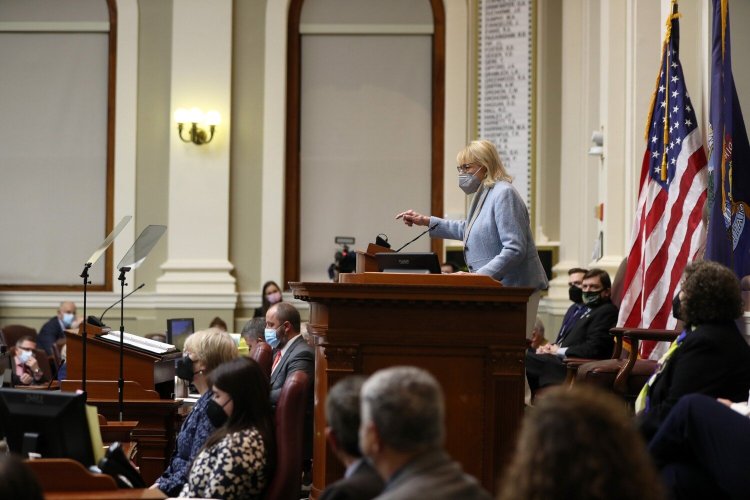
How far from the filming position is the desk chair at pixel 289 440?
13.1 feet

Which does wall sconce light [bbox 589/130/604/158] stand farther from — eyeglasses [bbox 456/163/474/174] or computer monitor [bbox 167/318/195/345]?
eyeglasses [bbox 456/163/474/174]

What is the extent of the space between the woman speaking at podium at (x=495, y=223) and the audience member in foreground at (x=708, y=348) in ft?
2.45

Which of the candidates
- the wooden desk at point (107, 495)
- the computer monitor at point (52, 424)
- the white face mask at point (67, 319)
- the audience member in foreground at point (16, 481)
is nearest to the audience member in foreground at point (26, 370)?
the white face mask at point (67, 319)

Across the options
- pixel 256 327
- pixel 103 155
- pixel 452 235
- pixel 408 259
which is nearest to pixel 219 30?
pixel 103 155

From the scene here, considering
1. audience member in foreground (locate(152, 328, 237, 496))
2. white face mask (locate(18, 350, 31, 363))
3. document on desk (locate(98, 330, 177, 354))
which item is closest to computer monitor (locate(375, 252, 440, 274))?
audience member in foreground (locate(152, 328, 237, 496))

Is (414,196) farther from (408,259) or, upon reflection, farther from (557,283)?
(408,259)

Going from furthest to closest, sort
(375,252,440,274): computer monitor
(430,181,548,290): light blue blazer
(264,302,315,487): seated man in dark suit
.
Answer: (264,302,315,487): seated man in dark suit, (430,181,548,290): light blue blazer, (375,252,440,274): computer monitor

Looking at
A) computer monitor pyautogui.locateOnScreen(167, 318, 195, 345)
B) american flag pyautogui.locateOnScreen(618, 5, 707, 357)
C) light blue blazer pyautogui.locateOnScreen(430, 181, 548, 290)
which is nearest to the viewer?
A: light blue blazer pyautogui.locateOnScreen(430, 181, 548, 290)

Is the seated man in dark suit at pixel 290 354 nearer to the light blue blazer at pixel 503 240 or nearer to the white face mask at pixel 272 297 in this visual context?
the light blue blazer at pixel 503 240

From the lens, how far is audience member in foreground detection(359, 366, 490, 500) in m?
2.27

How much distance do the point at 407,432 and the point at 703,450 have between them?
1.37m

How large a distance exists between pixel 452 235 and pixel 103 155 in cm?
767

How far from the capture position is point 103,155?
12102mm

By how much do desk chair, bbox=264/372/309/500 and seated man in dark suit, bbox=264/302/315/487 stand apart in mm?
1539
